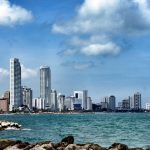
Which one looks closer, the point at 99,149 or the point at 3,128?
the point at 99,149

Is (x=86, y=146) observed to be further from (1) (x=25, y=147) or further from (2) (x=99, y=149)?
(1) (x=25, y=147)

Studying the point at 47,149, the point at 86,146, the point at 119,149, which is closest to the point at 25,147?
the point at 47,149

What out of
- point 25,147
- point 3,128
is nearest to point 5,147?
point 25,147

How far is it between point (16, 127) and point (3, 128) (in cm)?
452

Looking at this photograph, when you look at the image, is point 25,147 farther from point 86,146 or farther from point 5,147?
point 86,146

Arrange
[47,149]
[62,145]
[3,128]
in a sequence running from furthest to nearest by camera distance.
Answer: [3,128], [62,145], [47,149]

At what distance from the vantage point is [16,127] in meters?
95.2

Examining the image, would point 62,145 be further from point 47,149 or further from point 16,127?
point 16,127

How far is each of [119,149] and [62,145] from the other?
13.8ft

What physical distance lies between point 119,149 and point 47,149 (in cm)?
481

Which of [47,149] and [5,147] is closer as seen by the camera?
[47,149]

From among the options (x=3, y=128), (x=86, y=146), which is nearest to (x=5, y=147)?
(x=86, y=146)

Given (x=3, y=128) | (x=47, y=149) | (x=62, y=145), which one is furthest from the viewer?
(x=3, y=128)

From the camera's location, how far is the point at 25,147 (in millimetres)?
32812
